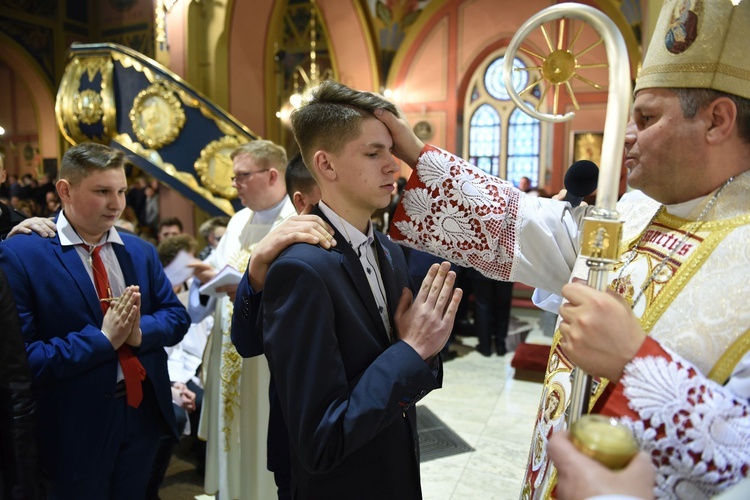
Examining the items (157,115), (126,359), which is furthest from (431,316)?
(157,115)

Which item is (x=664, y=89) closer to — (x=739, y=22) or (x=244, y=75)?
(x=739, y=22)

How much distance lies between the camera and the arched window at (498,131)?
11.3 meters

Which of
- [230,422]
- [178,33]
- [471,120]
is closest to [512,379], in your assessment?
[230,422]

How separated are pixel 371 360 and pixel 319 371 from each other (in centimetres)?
16

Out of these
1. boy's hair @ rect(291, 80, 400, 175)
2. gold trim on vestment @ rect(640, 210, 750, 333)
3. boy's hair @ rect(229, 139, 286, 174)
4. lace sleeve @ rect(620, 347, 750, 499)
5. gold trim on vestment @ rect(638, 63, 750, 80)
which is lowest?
lace sleeve @ rect(620, 347, 750, 499)

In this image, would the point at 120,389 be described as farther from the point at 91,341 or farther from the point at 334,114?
the point at 334,114

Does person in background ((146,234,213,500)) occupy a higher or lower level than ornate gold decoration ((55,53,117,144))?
lower

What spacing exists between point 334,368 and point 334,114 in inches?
25.1

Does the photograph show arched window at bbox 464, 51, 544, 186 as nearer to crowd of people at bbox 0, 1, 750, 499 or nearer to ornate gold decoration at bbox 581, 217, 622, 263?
crowd of people at bbox 0, 1, 750, 499

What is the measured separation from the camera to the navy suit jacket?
44.4 inches

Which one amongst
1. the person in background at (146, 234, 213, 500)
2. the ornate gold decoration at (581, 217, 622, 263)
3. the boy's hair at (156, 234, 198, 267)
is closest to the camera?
the ornate gold decoration at (581, 217, 622, 263)

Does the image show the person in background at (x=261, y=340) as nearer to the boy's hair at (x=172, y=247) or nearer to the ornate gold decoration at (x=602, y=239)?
the ornate gold decoration at (x=602, y=239)

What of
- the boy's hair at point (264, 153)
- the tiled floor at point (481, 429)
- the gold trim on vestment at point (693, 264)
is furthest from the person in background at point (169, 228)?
the gold trim on vestment at point (693, 264)

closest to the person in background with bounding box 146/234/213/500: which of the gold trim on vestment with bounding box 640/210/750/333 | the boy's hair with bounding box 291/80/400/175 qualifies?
the boy's hair with bounding box 291/80/400/175
